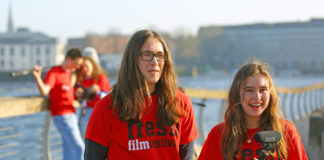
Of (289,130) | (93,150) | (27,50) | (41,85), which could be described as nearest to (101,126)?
(93,150)

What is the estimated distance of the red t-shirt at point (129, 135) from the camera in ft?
8.32

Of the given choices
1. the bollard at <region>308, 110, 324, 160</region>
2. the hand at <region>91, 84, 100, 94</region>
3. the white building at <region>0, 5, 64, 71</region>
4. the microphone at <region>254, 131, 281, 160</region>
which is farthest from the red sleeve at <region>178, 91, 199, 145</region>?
the white building at <region>0, 5, 64, 71</region>

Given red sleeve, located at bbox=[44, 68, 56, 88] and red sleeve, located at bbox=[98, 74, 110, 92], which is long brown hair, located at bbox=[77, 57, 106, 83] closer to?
red sleeve, located at bbox=[98, 74, 110, 92]

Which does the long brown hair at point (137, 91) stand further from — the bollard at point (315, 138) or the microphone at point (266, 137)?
the bollard at point (315, 138)

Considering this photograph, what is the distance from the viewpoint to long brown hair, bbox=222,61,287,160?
2.60m

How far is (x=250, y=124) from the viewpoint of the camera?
272 centimetres

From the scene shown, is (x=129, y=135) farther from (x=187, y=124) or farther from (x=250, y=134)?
(x=250, y=134)

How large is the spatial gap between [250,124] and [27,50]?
99.8 meters

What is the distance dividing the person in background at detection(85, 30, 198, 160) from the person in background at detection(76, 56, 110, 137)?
8.32ft

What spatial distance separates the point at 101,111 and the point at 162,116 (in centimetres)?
32

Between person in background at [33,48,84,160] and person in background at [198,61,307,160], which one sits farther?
person in background at [33,48,84,160]

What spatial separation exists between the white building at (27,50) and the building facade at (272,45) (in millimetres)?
42826

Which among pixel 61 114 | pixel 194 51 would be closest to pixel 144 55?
pixel 61 114

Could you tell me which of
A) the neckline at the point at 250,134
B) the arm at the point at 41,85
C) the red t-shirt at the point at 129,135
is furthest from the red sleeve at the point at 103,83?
the neckline at the point at 250,134
